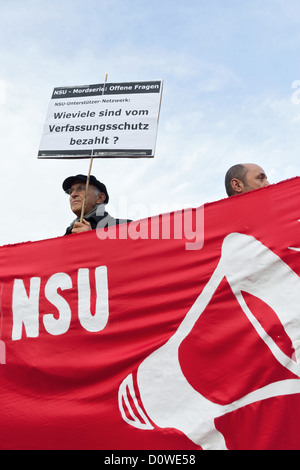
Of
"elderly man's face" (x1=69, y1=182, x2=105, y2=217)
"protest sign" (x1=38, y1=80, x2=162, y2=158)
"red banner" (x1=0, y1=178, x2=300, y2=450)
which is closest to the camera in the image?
"red banner" (x1=0, y1=178, x2=300, y2=450)

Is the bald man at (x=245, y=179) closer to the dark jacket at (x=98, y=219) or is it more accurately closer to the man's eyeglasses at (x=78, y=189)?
the dark jacket at (x=98, y=219)

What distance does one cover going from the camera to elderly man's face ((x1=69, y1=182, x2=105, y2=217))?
4137 millimetres

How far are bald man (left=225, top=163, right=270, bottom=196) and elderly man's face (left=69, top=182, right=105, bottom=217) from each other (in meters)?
1.14

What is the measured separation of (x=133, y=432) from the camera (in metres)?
2.38

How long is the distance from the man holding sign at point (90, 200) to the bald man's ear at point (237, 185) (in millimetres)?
934

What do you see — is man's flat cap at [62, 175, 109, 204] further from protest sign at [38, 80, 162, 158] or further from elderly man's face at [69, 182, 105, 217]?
protest sign at [38, 80, 162, 158]

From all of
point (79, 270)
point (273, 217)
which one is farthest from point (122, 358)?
point (273, 217)

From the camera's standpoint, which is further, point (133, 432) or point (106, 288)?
point (106, 288)

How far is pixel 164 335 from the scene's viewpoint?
2.58m

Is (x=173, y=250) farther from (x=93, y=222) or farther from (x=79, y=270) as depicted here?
(x=93, y=222)

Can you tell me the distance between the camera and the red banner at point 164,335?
90.0 inches

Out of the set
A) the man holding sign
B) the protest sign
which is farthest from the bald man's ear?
the man holding sign
